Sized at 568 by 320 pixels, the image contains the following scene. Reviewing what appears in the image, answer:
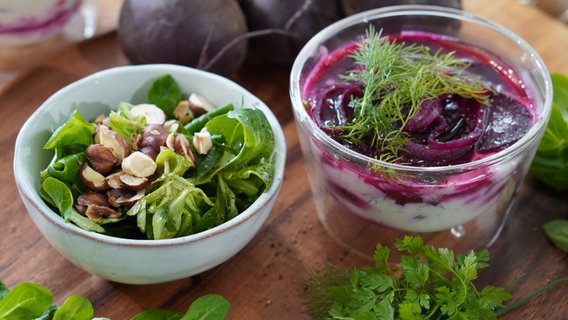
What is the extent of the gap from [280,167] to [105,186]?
0.31 meters

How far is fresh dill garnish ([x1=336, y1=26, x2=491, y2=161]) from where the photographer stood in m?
1.40

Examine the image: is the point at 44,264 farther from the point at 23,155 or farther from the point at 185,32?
the point at 185,32

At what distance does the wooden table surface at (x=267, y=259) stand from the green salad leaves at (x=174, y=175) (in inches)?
6.2

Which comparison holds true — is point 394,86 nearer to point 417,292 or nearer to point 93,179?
point 417,292

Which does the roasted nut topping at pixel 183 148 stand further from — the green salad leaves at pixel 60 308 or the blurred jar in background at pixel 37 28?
the blurred jar in background at pixel 37 28

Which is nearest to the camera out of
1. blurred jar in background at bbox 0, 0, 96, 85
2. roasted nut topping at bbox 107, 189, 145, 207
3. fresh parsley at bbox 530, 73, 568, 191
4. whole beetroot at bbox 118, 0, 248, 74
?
roasted nut topping at bbox 107, 189, 145, 207

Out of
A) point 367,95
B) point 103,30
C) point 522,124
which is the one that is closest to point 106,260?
point 367,95

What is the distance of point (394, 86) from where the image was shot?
1445 millimetres

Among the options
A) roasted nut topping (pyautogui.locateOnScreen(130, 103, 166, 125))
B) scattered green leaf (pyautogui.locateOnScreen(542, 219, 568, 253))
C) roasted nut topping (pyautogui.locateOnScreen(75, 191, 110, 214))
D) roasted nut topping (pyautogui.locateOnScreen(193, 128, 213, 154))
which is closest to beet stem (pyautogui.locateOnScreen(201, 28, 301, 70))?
roasted nut topping (pyautogui.locateOnScreen(130, 103, 166, 125))

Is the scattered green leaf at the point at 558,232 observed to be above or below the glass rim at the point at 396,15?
below

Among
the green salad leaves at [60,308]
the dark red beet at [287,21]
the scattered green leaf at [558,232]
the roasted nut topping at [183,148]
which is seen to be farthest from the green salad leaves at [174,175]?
the scattered green leaf at [558,232]

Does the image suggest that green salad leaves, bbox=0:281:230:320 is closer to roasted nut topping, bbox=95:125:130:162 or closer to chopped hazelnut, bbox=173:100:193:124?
roasted nut topping, bbox=95:125:130:162

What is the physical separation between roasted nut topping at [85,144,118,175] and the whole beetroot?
478 mm

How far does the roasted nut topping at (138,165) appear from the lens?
1.34 m
